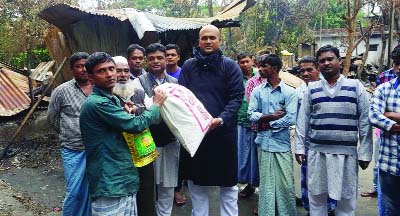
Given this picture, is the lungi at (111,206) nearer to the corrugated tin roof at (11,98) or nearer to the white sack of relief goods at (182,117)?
the white sack of relief goods at (182,117)

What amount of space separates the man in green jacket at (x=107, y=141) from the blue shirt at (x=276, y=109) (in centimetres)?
154

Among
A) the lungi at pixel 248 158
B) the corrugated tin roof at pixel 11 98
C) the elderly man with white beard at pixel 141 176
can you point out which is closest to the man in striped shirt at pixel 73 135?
the elderly man with white beard at pixel 141 176

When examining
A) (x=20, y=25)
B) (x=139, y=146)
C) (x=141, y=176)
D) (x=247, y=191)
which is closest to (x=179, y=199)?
(x=247, y=191)

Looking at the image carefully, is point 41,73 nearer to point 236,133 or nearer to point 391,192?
point 236,133

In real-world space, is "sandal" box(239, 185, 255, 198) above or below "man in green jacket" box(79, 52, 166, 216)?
below

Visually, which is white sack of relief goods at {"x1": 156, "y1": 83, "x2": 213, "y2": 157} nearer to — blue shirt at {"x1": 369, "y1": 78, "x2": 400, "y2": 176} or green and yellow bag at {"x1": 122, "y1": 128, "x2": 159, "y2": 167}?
green and yellow bag at {"x1": 122, "y1": 128, "x2": 159, "y2": 167}

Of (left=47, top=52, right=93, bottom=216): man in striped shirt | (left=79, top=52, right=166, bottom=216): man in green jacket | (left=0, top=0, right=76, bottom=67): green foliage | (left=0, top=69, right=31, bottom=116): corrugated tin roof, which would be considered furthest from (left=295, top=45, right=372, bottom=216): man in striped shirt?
(left=0, top=0, right=76, bottom=67): green foliage

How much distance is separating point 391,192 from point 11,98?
750cm

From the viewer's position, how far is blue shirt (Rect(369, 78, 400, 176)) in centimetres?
309

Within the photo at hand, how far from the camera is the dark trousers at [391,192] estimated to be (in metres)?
3.15

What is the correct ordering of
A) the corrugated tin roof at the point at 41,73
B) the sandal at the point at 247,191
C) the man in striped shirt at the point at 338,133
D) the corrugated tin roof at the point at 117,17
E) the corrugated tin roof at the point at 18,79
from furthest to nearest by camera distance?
the corrugated tin roof at the point at 18,79 → the corrugated tin roof at the point at 41,73 → the corrugated tin roof at the point at 117,17 → the sandal at the point at 247,191 → the man in striped shirt at the point at 338,133

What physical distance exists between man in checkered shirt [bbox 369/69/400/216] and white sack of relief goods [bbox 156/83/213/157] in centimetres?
142

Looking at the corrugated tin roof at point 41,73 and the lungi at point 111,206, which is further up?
the corrugated tin roof at point 41,73

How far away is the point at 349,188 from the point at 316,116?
70 centimetres
